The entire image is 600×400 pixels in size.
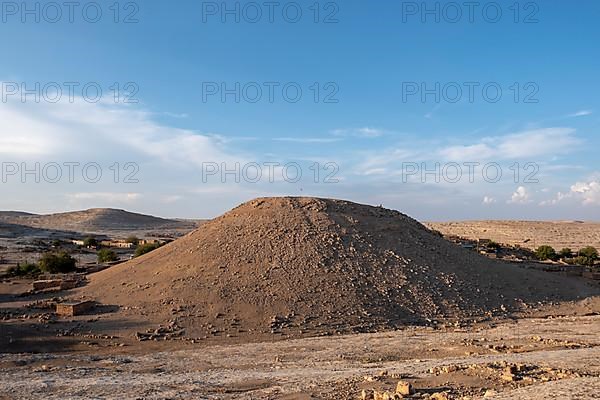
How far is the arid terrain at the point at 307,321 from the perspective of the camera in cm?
1067

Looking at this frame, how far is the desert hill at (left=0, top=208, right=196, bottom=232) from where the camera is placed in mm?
105875

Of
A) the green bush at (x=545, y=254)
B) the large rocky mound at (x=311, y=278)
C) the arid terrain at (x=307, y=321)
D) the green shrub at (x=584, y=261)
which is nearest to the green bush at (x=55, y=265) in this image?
the arid terrain at (x=307, y=321)

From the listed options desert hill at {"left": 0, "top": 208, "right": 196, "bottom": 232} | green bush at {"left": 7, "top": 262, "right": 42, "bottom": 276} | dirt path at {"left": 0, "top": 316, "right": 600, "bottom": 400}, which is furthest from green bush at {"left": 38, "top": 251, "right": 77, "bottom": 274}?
desert hill at {"left": 0, "top": 208, "right": 196, "bottom": 232}

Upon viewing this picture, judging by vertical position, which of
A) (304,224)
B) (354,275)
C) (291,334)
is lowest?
(291,334)

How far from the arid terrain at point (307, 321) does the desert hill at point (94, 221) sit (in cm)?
8297

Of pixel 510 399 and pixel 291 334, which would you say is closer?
pixel 510 399

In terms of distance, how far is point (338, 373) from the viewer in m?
11.5

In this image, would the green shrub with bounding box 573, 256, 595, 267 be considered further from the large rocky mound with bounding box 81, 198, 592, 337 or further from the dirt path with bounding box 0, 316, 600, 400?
the dirt path with bounding box 0, 316, 600, 400

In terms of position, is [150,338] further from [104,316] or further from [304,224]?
[304,224]

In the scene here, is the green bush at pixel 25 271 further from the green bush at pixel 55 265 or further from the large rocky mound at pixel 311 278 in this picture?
the large rocky mound at pixel 311 278

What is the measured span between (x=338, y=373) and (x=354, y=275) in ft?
35.1

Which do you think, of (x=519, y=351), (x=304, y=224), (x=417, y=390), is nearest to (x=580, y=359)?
(x=519, y=351)

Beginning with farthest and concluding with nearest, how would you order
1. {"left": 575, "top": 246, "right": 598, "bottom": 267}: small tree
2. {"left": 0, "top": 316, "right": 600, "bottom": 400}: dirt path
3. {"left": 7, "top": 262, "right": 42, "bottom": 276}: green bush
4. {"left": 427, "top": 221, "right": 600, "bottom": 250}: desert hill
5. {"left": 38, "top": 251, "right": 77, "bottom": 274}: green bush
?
{"left": 427, "top": 221, "right": 600, "bottom": 250}: desert hill < {"left": 575, "top": 246, "right": 598, "bottom": 267}: small tree < {"left": 38, "top": 251, "right": 77, "bottom": 274}: green bush < {"left": 7, "top": 262, "right": 42, "bottom": 276}: green bush < {"left": 0, "top": 316, "right": 600, "bottom": 400}: dirt path

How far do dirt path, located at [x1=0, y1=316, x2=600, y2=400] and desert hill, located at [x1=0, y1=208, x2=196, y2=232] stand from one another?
91655 mm
